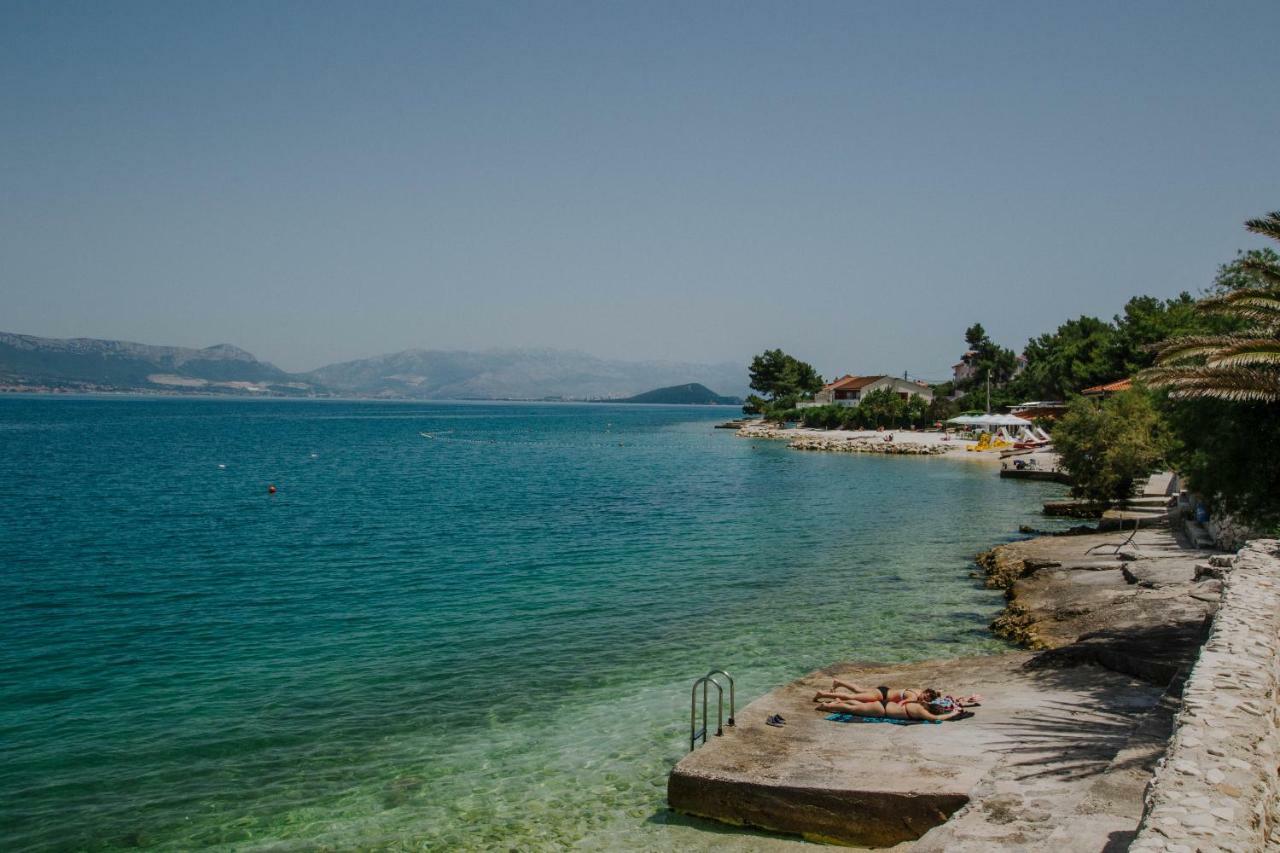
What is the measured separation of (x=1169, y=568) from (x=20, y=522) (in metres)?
43.8

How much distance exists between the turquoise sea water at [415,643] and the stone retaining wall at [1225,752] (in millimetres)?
5923

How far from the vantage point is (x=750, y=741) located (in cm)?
1272

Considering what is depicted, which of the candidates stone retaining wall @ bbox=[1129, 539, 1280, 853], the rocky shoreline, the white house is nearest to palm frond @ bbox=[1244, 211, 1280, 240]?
stone retaining wall @ bbox=[1129, 539, 1280, 853]

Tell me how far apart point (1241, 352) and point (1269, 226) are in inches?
88.3

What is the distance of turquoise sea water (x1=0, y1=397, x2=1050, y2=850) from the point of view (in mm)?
12344

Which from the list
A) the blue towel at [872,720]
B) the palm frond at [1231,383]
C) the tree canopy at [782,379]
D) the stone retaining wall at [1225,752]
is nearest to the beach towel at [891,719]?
the blue towel at [872,720]

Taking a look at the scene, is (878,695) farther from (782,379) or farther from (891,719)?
(782,379)

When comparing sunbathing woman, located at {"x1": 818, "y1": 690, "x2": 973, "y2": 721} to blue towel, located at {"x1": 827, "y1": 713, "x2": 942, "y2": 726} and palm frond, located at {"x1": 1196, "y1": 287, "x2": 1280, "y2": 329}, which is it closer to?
blue towel, located at {"x1": 827, "y1": 713, "x2": 942, "y2": 726}

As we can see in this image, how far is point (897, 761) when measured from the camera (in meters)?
11.8

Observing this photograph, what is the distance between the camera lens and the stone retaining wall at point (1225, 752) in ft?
19.3

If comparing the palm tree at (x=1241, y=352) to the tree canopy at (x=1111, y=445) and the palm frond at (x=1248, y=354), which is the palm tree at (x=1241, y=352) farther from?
the tree canopy at (x=1111, y=445)

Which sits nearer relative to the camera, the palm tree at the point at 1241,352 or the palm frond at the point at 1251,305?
the palm tree at the point at 1241,352

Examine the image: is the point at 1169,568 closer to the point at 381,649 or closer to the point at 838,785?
the point at 838,785

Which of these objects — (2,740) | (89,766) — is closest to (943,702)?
(89,766)
